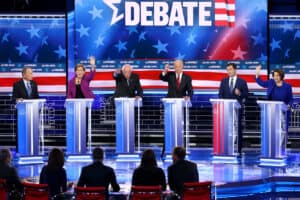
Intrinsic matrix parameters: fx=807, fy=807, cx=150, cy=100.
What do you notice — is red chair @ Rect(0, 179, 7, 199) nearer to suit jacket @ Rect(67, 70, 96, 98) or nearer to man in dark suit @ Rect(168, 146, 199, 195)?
man in dark suit @ Rect(168, 146, 199, 195)

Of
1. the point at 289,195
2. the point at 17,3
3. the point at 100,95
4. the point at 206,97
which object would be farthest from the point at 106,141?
the point at 289,195

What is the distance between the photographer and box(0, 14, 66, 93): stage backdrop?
1414 cm

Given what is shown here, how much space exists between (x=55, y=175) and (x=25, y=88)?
4.53 m

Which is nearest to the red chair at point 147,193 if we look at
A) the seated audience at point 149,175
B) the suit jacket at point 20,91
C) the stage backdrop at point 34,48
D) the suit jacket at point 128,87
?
the seated audience at point 149,175

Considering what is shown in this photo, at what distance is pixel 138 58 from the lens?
13977mm

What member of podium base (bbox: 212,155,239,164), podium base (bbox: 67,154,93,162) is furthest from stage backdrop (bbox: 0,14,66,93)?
podium base (bbox: 212,155,239,164)

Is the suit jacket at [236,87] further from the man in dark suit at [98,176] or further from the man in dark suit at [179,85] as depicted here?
the man in dark suit at [98,176]

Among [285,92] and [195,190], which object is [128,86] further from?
[195,190]

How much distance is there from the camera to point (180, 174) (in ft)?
27.0

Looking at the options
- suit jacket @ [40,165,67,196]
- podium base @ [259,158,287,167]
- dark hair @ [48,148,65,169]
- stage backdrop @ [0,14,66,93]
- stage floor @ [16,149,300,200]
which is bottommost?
stage floor @ [16,149,300,200]

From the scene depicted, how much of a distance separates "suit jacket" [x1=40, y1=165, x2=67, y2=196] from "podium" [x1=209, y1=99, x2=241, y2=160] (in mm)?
4318

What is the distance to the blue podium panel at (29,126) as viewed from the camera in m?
12.1

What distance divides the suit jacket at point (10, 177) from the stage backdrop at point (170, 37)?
5.92 m

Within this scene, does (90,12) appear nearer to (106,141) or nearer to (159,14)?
(159,14)
